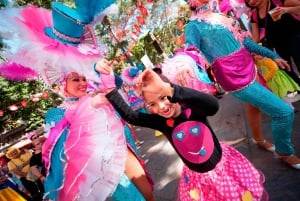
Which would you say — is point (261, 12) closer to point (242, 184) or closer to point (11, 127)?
point (242, 184)

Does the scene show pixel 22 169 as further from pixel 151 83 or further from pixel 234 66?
pixel 151 83

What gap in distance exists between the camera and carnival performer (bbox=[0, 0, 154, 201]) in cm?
181

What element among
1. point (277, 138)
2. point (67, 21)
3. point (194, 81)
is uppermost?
point (67, 21)

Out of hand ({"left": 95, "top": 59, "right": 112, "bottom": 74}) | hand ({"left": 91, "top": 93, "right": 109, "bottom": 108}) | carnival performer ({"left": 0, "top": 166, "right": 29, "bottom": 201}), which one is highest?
hand ({"left": 95, "top": 59, "right": 112, "bottom": 74})

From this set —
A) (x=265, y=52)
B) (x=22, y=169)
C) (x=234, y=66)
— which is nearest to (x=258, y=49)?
(x=265, y=52)

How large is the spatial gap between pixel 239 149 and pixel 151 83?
2084mm

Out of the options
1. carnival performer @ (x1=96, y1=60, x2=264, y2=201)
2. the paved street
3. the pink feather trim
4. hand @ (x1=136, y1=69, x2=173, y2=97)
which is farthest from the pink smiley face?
the pink feather trim

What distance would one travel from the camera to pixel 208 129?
71.4 inches

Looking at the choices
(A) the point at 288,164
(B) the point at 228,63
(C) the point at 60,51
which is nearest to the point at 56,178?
(C) the point at 60,51

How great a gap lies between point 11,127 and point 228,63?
1025 cm

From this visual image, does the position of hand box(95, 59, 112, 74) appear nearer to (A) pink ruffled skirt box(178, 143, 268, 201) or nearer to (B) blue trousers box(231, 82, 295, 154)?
(A) pink ruffled skirt box(178, 143, 268, 201)

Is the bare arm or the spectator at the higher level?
the bare arm

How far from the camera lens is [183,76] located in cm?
189

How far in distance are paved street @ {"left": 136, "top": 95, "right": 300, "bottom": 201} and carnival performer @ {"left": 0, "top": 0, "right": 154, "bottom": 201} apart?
1.16 m
